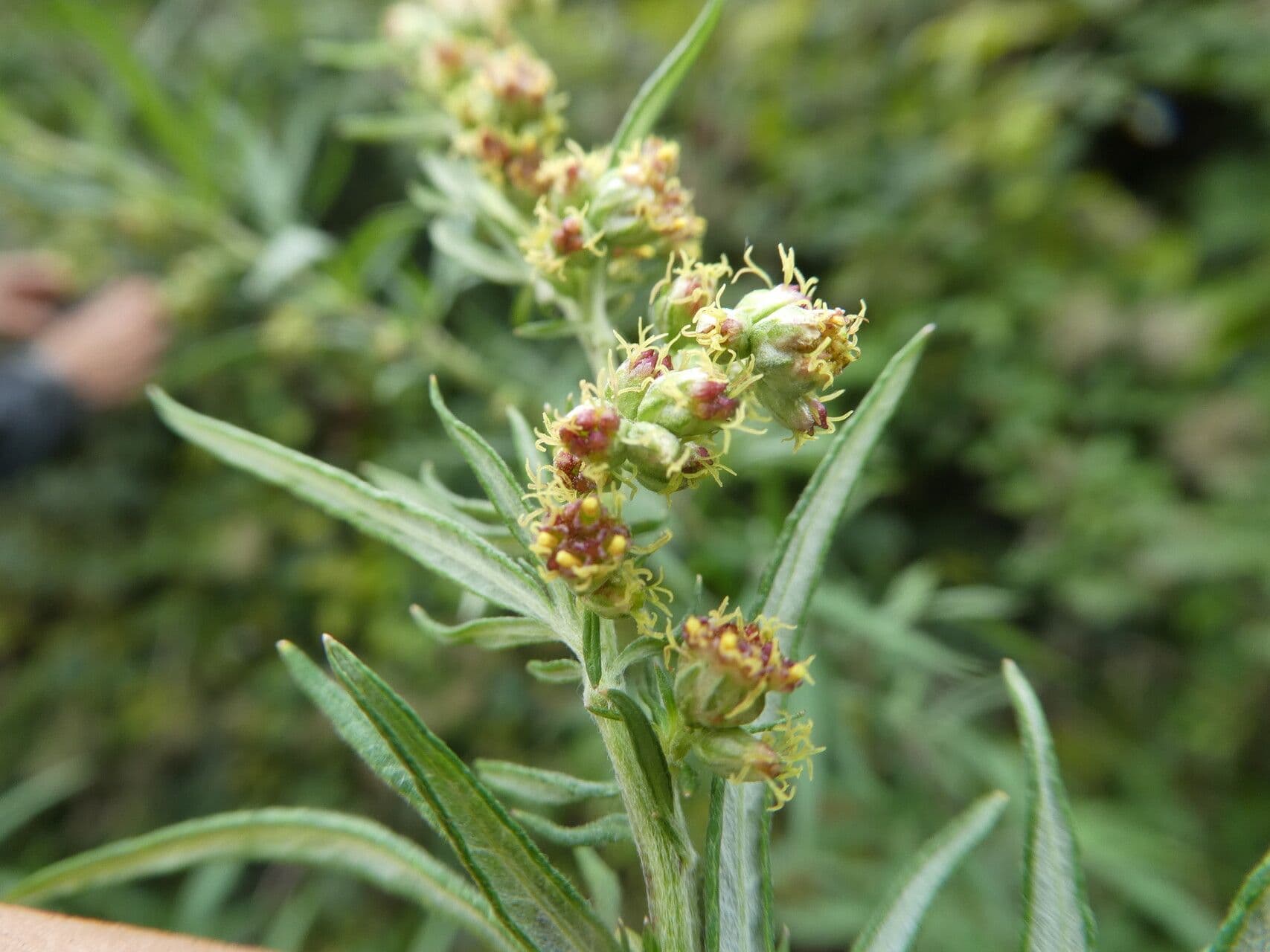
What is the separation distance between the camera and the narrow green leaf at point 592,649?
543 mm

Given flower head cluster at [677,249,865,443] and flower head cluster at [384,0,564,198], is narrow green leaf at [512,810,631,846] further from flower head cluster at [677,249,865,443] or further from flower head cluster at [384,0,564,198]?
flower head cluster at [384,0,564,198]

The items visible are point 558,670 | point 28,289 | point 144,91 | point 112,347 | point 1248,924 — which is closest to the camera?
point 1248,924

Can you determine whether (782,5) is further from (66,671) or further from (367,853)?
(66,671)

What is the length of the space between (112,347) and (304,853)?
1973 millimetres

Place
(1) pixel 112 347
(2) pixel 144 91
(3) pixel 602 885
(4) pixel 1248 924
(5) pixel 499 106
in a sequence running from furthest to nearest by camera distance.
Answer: (1) pixel 112 347 < (2) pixel 144 91 < (5) pixel 499 106 < (3) pixel 602 885 < (4) pixel 1248 924

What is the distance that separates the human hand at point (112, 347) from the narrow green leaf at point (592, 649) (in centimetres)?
212

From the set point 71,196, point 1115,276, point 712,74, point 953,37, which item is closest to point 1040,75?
point 953,37

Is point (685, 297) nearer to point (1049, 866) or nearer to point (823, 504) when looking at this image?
point (823, 504)

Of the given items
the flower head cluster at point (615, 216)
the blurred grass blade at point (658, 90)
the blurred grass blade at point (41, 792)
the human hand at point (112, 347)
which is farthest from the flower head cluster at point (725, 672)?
the human hand at point (112, 347)

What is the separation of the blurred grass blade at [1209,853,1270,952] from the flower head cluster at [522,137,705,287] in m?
0.59

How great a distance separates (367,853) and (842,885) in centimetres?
146

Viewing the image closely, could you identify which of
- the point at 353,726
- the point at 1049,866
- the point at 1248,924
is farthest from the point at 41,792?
the point at 1248,924

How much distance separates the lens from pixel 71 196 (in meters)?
1.69

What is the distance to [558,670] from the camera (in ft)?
2.03
